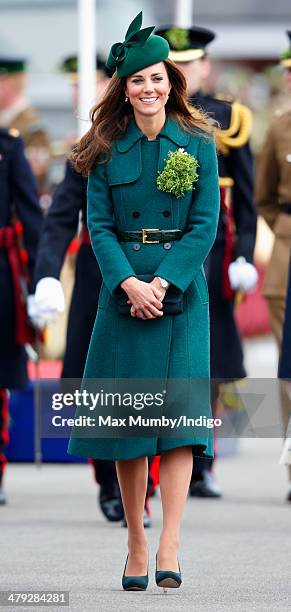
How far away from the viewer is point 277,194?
9.34 metres

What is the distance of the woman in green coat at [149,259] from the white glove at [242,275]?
2.45 meters

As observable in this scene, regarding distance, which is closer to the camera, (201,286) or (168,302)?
(168,302)

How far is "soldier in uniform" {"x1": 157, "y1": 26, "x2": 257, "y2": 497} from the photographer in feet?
28.9

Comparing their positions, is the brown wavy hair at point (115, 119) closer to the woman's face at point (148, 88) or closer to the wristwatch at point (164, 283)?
the woman's face at point (148, 88)

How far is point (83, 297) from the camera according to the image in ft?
26.5

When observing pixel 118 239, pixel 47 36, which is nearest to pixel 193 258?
pixel 118 239

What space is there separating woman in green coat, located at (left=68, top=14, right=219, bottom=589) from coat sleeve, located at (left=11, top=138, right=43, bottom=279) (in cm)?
235

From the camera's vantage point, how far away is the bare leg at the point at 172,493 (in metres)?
6.04

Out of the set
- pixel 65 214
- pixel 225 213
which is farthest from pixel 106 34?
pixel 65 214

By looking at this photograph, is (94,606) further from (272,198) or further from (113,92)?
(272,198)

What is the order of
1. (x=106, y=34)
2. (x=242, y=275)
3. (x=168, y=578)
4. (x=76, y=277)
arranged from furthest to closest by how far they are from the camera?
1. (x=106, y=34)
2. (x=242, y=275)
3. (x=76, y=277)
4. (x=168, y=578)

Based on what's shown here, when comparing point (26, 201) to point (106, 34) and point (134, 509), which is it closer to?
point (134, 509)

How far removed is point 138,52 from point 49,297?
4.15 ft

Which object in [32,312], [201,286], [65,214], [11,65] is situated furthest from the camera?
[11,65]
